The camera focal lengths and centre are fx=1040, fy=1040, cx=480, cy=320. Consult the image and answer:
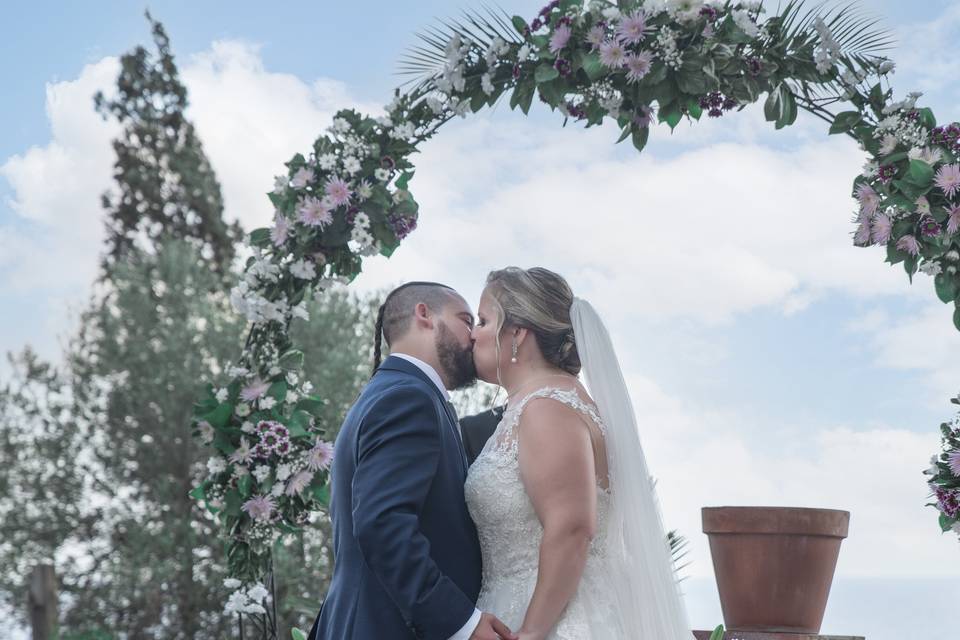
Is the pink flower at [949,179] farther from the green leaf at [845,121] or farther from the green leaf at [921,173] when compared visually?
the green leaf at [845,121]

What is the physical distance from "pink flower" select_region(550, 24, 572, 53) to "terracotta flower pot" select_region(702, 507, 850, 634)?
111 inches

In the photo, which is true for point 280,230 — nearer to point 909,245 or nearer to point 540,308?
point 540,308

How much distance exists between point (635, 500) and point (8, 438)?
45.2ft

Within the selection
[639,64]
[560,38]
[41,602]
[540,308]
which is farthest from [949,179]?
[41,602]

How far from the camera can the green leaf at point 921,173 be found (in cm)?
548

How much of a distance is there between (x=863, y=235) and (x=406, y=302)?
2.90 meters

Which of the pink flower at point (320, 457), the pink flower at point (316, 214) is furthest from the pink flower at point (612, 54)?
the pink flower at point (320, 457)

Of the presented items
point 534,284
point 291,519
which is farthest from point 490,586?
point 291,519

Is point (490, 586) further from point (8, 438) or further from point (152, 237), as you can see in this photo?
point (152, 237)

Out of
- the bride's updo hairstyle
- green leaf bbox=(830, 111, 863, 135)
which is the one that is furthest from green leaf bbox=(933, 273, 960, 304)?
the bride's updo hairstyle

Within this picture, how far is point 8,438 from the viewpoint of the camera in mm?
15461

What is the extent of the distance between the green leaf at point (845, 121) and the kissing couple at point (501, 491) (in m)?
2.49

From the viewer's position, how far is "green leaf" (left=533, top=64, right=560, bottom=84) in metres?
5.47

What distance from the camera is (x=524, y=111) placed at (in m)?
5.77
